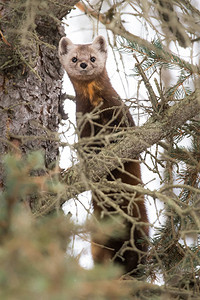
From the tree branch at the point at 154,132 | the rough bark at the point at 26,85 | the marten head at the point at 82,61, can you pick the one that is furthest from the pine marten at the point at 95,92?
the tree branch at the point at 154,132

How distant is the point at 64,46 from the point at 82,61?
0.23m

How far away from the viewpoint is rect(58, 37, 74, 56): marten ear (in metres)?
3.73

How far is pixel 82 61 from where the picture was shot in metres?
4.03

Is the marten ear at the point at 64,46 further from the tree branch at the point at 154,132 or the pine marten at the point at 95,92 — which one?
the tree branch at the point at 154,132

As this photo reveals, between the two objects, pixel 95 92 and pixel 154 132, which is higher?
pixel 95 92

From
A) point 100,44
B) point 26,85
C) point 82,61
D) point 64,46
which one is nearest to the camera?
point 26,85

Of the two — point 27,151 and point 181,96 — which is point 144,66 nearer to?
point 181,96

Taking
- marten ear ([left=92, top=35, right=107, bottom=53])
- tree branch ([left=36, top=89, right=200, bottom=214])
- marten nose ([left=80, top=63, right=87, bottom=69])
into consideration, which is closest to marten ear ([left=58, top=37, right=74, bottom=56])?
marten nose ([left=80, top=63, right=87, bottom=69])

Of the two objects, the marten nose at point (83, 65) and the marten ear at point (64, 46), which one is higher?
the marten ear at point (64, 46)

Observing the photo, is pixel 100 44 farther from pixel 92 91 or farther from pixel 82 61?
pixel 92 91

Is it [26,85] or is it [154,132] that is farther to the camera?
[26,85]

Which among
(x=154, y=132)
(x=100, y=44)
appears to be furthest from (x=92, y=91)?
(x=154, y=132)

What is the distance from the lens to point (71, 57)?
13.1ft

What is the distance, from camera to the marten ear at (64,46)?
12.2 feet
